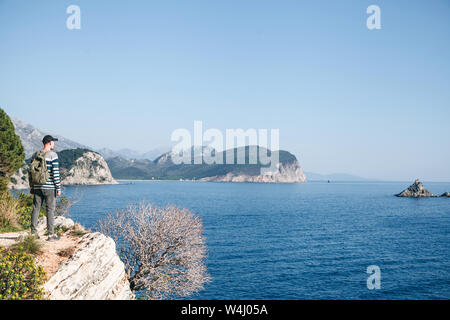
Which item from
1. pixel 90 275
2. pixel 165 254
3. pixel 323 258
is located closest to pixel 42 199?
Result: pixel 90 275

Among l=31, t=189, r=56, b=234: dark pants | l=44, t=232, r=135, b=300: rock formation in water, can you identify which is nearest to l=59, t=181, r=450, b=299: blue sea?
l=44, t=232, r=135, b=300: rock formation in water

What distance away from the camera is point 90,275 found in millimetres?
14203

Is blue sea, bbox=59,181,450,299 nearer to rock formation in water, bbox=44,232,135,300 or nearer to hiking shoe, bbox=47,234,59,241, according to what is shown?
hiking shoe, bbox=47,234,59,241

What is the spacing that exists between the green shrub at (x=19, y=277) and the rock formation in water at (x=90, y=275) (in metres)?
0.51

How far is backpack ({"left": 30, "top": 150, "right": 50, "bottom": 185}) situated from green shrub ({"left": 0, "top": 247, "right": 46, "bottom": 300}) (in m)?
2.67

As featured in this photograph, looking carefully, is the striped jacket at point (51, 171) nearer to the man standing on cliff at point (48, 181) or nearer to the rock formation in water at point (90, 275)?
the man standing on cliff at point (48, 181)

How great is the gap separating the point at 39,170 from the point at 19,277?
12.6ft

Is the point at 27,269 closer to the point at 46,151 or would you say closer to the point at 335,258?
the point at 46,151

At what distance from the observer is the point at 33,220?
1294cm

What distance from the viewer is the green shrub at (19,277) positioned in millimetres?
10484

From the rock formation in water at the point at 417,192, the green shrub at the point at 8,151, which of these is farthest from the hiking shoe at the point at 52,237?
the rock formation in water at the point at 417,192

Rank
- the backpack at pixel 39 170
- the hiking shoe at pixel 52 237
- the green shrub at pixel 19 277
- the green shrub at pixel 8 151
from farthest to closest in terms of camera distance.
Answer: the green shrub at pixel 8 151, the hiking shoe at pixel 52 237, the backpack at pixel 39 170, the green shrub at pixel 19 277

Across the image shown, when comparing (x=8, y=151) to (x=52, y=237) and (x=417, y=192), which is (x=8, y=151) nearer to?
(x=52, y=237)
